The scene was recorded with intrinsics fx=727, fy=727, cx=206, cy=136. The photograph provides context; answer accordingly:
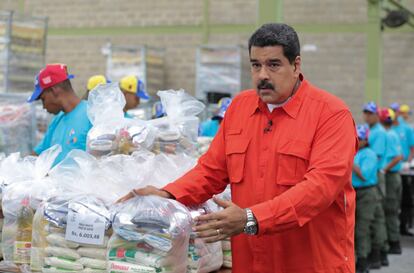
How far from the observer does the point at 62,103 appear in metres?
5.36

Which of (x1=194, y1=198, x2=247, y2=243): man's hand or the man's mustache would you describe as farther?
the man's mustache

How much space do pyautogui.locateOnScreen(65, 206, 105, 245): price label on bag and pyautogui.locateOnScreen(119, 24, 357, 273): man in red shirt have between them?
0.76ft

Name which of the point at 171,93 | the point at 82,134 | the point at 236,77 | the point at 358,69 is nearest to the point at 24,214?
the point at 171,93

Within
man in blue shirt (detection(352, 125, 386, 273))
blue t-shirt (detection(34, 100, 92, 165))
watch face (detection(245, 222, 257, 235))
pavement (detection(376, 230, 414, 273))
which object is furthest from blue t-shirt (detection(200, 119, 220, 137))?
watch face (detection(245, 222, 257, 235))

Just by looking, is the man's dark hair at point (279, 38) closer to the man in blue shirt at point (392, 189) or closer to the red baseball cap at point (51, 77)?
the red baseball cap at point (51, 77)

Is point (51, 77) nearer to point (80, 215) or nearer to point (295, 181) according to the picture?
point (80, 215)

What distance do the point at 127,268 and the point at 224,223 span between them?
0.54 metres

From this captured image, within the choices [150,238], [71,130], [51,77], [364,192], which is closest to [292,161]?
[150,238]

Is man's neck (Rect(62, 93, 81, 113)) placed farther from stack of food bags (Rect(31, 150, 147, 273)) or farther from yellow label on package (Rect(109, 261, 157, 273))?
yellow label on package (Rect(109, 261, 157, 273))

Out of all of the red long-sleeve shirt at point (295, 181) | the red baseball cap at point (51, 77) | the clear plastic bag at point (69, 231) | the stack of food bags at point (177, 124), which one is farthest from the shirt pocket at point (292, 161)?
the red baseball cap at point (51, 77)

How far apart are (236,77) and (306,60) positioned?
109 inches

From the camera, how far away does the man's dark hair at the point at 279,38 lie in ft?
9.25

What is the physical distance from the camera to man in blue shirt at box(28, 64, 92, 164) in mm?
5207

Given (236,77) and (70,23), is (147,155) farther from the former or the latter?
(70,23)
